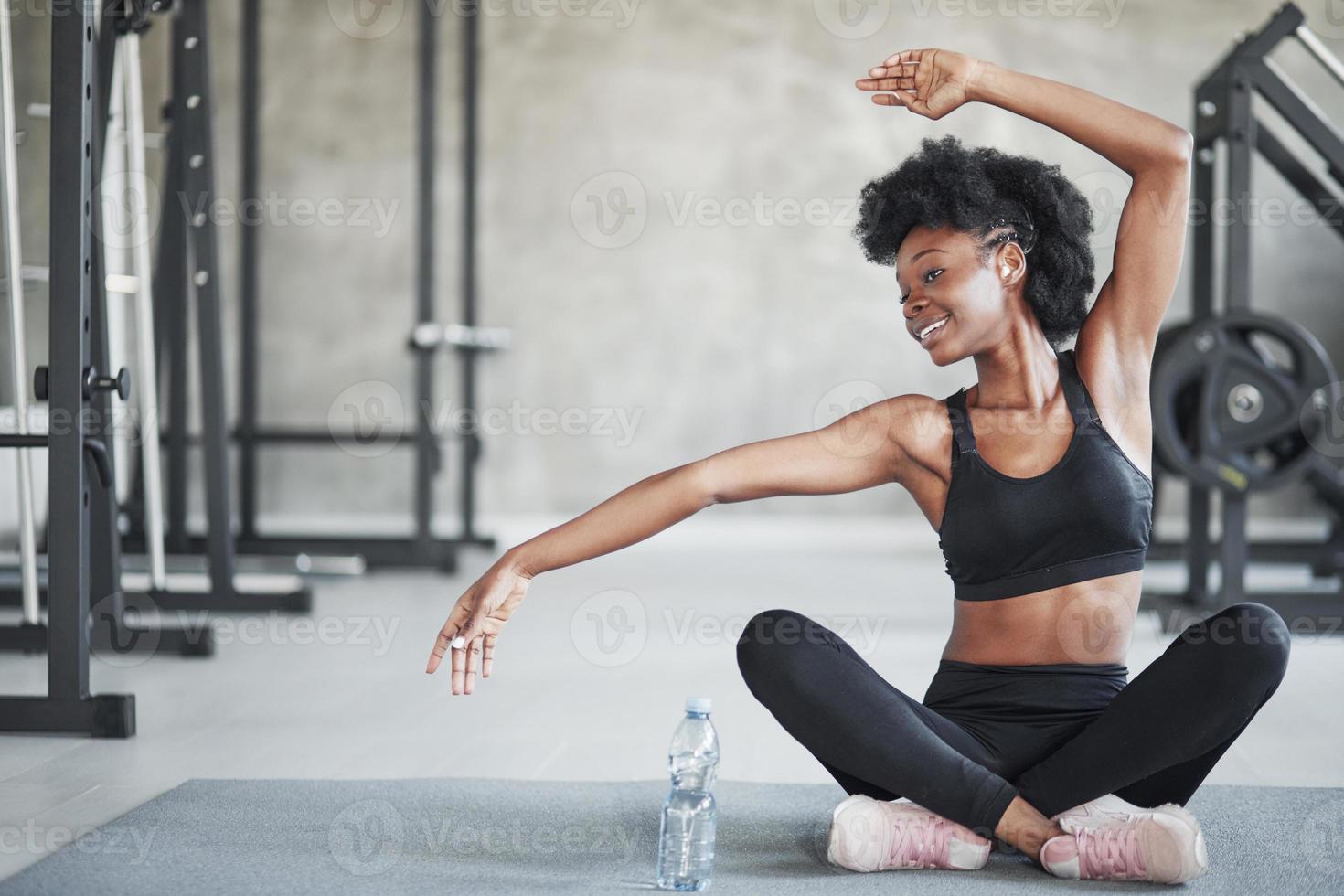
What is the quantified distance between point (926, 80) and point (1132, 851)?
954mm

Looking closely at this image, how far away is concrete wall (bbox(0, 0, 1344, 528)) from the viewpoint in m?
6.55

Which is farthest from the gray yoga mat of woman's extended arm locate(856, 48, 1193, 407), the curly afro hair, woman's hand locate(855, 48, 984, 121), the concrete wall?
the concrete wall

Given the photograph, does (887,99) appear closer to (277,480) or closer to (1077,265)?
(1077,265)

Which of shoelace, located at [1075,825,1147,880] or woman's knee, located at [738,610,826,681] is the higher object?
woman's knee, located at [738,610,826,681]

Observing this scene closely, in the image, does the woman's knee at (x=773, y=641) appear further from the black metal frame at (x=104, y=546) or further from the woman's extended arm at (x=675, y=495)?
the black metal frame at (x=104, y=546)

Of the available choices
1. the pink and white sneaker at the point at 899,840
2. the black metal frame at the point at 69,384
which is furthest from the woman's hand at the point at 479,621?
the black metal frame at the point at 69,384

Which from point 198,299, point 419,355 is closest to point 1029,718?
point 198,299

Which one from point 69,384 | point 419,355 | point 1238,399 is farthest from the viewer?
point 419,355

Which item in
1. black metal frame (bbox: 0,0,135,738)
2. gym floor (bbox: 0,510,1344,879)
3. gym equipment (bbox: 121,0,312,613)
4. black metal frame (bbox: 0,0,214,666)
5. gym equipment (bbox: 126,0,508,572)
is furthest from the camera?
gym equipment (bbox: 126,0,508,572)

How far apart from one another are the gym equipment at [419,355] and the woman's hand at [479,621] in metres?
3.05

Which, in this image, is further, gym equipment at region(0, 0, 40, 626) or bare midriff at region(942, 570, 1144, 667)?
gym equipment at region(0, 0, 40, 626)

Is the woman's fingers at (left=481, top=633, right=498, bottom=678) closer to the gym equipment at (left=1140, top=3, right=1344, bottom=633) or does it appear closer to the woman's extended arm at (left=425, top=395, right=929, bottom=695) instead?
the woman's extended arm at (left=425, top=395, right=929, bottom=695)

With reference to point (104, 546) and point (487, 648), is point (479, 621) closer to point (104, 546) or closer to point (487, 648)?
point (487, 648)

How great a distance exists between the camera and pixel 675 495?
5.17 ft
